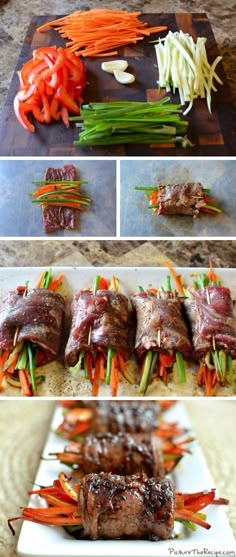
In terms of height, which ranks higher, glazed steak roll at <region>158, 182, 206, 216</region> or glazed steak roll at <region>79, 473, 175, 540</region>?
glazed steak roll at <region>158, 182, 206, 216</region>

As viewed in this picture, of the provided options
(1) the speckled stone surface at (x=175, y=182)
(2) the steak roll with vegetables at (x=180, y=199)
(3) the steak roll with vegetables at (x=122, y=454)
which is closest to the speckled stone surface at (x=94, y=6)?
(1) the speckled stone surface at (x=175, y=182)

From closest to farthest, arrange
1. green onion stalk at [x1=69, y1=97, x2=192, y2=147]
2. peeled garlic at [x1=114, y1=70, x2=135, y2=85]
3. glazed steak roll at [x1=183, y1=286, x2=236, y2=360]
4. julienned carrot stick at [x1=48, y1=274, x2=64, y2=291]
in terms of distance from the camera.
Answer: glazed steak roll at [x1=183, y1=286, x2=236, y2=360]
julienned carrot stick at [x1=48, y1=274, x2=64, y2=291]
green onion stalk at [x1=69, y1=97, x2=192, y2=147]
peeled garlic at [x1=114, y1=70, x2=135, y2=85]

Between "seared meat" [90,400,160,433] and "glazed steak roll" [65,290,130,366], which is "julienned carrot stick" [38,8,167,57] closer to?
"glazed steak roll" [65,290,130,366]

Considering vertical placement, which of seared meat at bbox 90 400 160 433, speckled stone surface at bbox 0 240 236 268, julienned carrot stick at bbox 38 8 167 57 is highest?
julienned carrot stick at bbox 38 8 167 57

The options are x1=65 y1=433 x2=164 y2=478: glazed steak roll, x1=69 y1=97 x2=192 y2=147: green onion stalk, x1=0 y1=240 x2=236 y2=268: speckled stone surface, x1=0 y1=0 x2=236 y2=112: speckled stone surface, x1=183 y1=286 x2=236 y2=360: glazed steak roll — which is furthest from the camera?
x1=0 y1=0 x2=236 y2=112: speckled stone surface

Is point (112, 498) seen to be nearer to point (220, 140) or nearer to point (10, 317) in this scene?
point (10, 317)

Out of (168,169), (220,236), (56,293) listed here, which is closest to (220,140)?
(168,169)

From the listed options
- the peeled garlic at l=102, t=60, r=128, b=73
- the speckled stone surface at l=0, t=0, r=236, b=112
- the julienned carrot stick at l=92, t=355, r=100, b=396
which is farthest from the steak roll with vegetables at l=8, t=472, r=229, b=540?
the speckled stone surface at l=0, t=0, r=236, b=112

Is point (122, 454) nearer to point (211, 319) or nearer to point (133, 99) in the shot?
point (211, 319)
